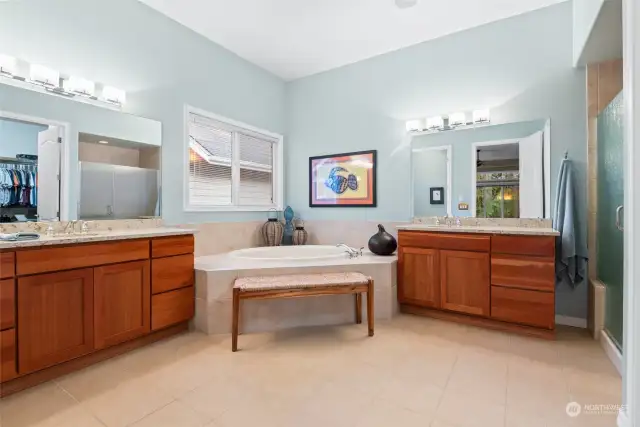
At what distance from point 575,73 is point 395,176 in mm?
1837

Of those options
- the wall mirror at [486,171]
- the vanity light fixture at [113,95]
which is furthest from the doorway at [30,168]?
the wall mirror at [486,171]

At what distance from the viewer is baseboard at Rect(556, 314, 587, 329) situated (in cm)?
270

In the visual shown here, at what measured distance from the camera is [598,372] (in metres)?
1.94

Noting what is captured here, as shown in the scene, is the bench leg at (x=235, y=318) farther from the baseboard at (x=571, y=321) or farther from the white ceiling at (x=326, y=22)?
the baseboard at (x=571, y=321)

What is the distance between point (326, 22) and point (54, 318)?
3.22 metres

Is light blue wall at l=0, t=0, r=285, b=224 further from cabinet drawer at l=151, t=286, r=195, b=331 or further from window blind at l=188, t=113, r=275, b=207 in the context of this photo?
cabinet drawer at l=151, t=286, r=195, b=331

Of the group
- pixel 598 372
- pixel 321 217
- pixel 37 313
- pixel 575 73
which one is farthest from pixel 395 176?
pixel 37 313

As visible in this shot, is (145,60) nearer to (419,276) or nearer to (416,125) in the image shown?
(416,125)

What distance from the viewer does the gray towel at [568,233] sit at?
8.43ft

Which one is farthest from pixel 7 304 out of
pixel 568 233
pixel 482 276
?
pixel 568 233

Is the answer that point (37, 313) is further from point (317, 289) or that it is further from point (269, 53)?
point (269, 53)

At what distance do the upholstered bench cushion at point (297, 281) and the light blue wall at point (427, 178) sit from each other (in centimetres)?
128

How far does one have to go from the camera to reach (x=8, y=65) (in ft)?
6.70

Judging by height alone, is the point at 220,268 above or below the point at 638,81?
below
